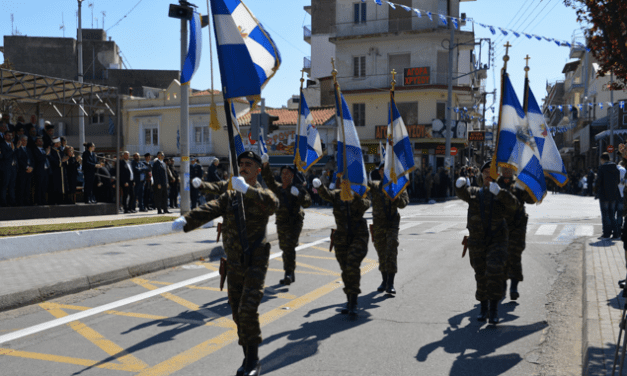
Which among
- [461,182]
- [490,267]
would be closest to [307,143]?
[461,182]

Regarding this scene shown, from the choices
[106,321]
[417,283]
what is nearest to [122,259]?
[106,321]

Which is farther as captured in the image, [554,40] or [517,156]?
[554,40]

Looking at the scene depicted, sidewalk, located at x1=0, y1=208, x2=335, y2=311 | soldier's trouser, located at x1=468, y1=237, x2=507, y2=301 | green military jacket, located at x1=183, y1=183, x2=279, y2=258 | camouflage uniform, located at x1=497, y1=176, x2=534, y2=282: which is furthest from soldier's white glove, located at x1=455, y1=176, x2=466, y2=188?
sidewalk, located at x1=0, y1=208, x2=335, y2=311

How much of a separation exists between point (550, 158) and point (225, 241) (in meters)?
4.90

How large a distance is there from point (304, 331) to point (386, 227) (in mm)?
2440

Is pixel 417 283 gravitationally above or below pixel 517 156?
below

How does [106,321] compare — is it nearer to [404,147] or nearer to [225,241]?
[225,241]

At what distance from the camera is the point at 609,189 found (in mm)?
12711

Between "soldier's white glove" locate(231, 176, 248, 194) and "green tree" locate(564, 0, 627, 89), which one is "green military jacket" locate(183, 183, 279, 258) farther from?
"green tree" locate(564, 0, 627, 89)

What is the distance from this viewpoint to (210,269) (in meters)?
9.92

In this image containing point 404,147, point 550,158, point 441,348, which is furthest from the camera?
point 404,147

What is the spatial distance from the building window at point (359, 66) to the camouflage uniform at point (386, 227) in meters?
34.8

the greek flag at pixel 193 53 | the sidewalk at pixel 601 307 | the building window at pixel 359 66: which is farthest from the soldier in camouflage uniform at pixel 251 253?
the building window at pixel 359 66

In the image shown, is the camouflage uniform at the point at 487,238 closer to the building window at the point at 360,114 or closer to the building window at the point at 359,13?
the building window at the point at 360,114
